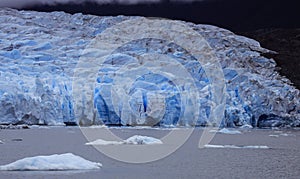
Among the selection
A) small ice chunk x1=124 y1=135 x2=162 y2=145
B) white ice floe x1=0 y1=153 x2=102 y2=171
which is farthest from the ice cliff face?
white ice floe x1=0 y1=153 x2=102 y2=171

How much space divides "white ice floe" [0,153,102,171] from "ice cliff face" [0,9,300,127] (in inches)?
568

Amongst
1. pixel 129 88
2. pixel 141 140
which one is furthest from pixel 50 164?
pixel 129 88

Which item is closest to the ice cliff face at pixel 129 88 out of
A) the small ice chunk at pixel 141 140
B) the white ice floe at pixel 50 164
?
the small ice chunk at pixel 141 140

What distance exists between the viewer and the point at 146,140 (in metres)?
18.6

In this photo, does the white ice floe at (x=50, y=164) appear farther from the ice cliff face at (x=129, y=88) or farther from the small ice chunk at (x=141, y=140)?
the ice cliff face at (x=129, y=88)

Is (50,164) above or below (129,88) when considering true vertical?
below

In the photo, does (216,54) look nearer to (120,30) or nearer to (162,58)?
(162,58)

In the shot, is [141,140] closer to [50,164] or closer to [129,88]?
[50,164]

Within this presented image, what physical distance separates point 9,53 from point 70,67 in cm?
370

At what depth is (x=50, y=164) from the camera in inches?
458

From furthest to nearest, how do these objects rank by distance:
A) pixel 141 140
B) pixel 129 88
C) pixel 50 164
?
pixel 129 88 → pixel 141 140 → pixel 50 164

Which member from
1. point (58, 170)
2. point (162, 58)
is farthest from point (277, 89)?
point (58, 170)

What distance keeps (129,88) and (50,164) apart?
1930cm

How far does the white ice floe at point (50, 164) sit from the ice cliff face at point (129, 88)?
1443 cm
